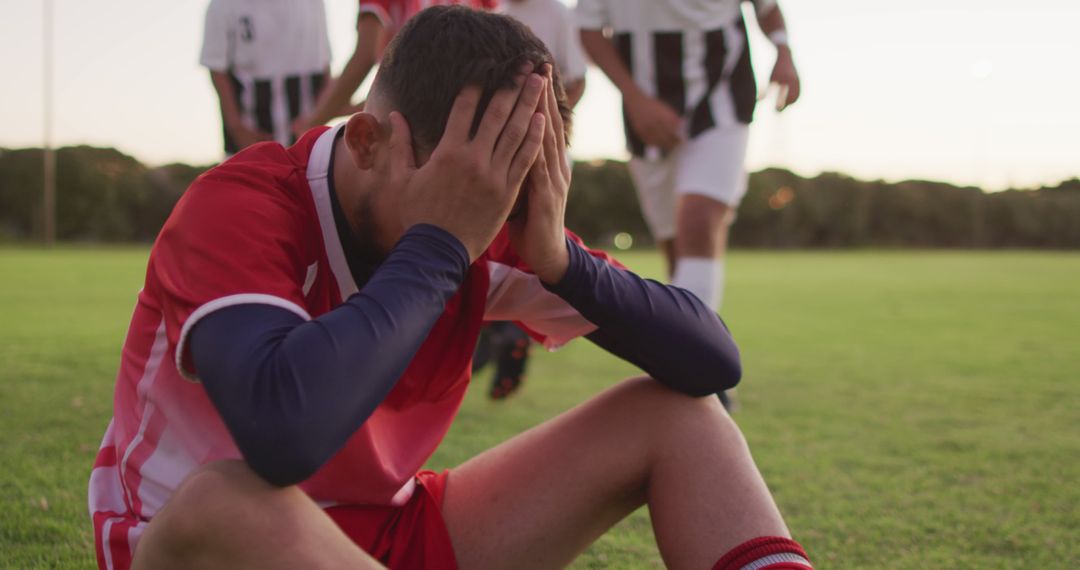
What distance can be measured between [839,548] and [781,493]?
425mm

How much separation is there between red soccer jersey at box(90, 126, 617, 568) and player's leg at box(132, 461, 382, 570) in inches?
6.3

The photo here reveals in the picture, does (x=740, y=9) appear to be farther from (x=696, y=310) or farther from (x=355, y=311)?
(x=355, y=311)

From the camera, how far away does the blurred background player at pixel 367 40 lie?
4.09 m

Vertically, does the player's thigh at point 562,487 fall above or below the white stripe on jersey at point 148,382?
below

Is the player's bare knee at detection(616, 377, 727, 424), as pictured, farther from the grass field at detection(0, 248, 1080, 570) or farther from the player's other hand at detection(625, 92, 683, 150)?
the player's other hand at detection(625, 92, 683, 150)

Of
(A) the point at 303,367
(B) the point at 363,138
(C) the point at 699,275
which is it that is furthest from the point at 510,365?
(A) the point at 303,367

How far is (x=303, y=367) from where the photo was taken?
1072 millimetres

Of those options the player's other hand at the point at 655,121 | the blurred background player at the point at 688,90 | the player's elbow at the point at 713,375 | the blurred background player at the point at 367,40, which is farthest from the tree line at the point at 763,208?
the player's elbow at the point at 713,375

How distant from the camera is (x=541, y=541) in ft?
4.91

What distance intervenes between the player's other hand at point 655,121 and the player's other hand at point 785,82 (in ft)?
1.29

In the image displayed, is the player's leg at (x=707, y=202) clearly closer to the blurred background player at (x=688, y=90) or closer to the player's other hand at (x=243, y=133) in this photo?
the blurred background player at (x=688, y=90)

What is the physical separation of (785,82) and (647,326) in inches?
92.6

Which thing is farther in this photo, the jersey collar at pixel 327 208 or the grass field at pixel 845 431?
the grass field at pixel 845 431

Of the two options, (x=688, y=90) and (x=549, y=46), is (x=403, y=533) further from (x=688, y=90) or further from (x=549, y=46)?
(x=549, y=46)
